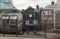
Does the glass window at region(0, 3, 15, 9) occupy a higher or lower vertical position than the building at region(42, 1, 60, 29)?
higher

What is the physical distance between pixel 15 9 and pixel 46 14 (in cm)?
198

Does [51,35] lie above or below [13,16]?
below

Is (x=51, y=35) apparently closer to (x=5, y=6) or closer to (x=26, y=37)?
(x=26, y=37)

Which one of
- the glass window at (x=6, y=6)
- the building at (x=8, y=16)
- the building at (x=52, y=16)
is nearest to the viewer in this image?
the building at (x=52, y=16)

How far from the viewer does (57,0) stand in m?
11.4

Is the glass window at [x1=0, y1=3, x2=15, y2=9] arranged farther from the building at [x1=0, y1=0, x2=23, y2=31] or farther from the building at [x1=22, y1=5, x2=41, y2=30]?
the building at [x1=22, y1=5, x2=41, y2=30]

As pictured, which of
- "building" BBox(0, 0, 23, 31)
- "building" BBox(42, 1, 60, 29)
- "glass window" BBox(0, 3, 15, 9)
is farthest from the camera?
"glass window" BBox(0, 3, 15, 9)

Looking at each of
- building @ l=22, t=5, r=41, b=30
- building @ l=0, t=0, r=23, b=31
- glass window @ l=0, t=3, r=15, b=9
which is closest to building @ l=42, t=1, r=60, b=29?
building @ l=22, t=5, r=41, b=30

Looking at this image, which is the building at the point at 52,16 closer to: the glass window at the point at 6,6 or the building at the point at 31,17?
the building at the point at 31,17

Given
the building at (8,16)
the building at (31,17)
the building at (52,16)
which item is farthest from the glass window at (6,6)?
the building at (52,16)

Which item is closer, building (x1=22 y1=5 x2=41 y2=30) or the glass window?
building (x1=22 y1=5 x2=41 y2=30)

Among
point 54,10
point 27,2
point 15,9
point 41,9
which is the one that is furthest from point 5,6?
point 54,10

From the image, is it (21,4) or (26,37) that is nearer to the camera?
(26,37)

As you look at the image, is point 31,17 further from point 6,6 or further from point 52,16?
point 6,6
